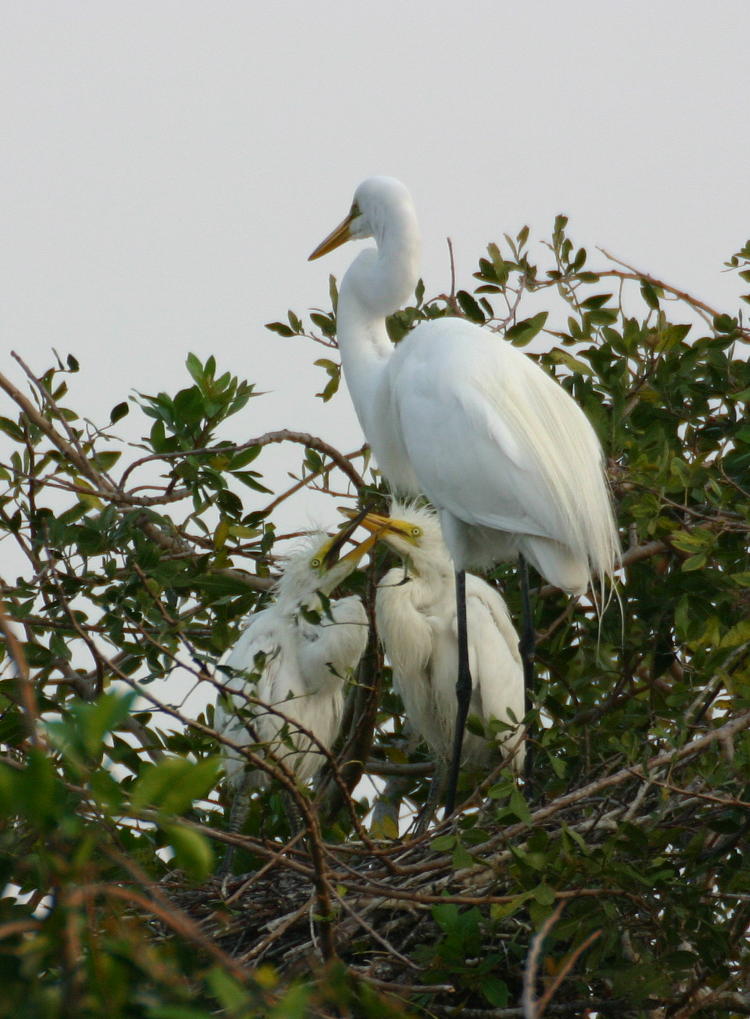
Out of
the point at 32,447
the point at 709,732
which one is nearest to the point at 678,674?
the point at 709,732

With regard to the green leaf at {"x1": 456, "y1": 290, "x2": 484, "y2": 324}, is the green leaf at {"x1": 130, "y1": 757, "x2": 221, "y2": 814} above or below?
below

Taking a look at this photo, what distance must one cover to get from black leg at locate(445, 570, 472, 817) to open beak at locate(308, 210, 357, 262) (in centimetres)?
117

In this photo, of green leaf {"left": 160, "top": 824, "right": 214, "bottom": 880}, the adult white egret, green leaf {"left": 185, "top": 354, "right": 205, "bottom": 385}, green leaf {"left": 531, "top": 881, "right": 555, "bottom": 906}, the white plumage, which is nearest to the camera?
green leaf {"left": 160, "top": 824, "right": 214, "bottom": 880}

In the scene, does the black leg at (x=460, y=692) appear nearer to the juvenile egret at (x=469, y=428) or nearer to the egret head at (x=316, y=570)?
the juvenile egret at (x=469, y=428)

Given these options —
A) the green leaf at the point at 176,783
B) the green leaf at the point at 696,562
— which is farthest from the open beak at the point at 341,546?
the green leaf at the point at 176,783

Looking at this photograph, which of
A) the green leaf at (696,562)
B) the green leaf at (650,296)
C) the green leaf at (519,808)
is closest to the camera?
the green leaf at (519,808)

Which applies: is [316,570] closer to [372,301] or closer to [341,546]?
[341,546]

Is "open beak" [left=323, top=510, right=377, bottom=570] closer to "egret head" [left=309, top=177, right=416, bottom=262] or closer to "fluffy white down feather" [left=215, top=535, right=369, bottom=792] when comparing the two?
"fluffy white down feather" [left=215, top=535, right=369, bottom=792]

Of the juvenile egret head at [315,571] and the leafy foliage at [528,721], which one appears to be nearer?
the leafy foliage at [528,721]

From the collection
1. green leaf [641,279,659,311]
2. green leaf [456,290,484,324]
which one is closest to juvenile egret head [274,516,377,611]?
green leaf [456,290,484,324]

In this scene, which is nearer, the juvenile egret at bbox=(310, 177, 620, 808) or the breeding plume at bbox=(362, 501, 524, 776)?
the juvenile egret at bbox=(310, 177, 620, 808)

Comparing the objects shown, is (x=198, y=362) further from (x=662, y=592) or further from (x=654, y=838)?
(x=654, y=838)

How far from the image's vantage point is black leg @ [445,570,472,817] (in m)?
3.51

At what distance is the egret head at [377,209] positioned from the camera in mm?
3701
